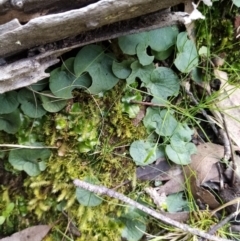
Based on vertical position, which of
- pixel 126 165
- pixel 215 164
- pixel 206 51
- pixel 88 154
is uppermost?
pixel 206 51

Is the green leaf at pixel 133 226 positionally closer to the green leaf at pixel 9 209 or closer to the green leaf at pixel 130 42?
the green leaf at pixel 9 209

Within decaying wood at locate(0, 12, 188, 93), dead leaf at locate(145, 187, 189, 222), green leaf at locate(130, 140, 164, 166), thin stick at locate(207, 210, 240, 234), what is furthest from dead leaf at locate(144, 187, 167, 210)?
decaying wood at locate(0, 12, 188, 93)

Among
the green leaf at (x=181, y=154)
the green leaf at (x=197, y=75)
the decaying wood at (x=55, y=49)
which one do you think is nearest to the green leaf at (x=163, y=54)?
the green leaf at (x=197, y=75)

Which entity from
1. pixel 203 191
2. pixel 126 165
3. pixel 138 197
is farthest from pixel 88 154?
pixel 203 191

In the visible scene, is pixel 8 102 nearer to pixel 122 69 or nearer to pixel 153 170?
pixel 122 69

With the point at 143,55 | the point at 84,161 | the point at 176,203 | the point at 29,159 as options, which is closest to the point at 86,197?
the point at 84,161

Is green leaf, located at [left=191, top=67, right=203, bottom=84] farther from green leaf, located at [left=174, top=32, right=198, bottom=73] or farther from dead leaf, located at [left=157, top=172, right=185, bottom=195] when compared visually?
dead leaf, located at [left=157, top=172, right=185, bottom=195]

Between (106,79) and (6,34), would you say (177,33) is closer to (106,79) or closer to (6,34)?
(106,79)
